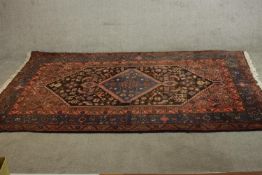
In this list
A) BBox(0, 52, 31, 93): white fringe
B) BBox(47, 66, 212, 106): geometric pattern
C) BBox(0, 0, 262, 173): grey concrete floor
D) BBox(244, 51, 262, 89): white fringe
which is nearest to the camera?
BBox(47, 66, 212, 106): geometric pattern

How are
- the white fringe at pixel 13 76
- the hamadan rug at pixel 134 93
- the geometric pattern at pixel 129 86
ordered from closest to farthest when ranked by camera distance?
the hamadan rug at pixel 134 93
the geometric pattern at pixel 129 86
the white fringe at pixel 13 76

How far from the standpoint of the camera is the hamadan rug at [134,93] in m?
2.72

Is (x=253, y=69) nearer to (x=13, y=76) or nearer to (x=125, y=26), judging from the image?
(x=125, y=26)

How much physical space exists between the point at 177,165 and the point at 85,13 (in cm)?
223

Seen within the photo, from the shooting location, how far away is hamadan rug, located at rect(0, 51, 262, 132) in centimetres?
272

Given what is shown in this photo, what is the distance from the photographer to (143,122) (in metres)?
2.72

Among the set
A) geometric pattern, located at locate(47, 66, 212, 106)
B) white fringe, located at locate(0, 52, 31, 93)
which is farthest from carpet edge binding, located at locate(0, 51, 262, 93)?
geometric pattern, located at locate(47, 66, 212, 106)

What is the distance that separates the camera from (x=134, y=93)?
3.13 meters

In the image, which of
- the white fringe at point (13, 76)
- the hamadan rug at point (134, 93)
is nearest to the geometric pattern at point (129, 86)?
the hamadan rug at point (134, 93)

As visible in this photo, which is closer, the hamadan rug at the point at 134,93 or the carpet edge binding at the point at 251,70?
A: the hamadan rug at the point at 134,93

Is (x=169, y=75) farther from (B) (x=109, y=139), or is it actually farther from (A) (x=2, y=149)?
(A) (x=2, y=149)

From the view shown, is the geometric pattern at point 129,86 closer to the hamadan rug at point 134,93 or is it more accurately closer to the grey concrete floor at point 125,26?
the hamadan rug at point 134,93

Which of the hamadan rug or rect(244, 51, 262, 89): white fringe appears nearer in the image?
the hamadan rug

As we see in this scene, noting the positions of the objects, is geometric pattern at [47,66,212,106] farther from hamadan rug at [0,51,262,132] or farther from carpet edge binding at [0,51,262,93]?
carpet edge binding at [0,51,262,93]
